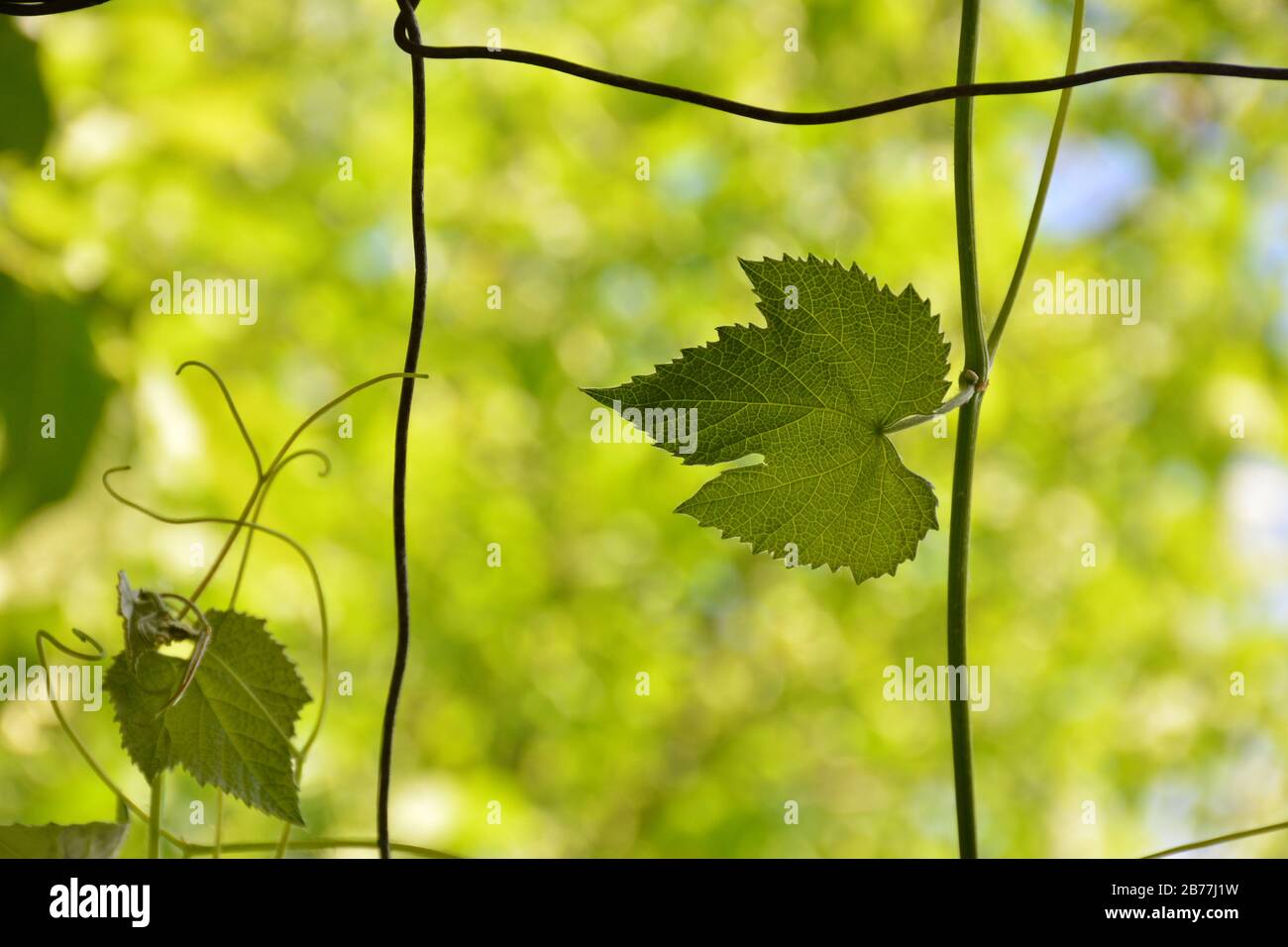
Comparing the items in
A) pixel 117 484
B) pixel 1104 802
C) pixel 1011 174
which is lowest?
pixel 1104 802

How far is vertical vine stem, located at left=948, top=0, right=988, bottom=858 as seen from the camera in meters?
0.22

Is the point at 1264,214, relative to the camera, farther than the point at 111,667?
Yes

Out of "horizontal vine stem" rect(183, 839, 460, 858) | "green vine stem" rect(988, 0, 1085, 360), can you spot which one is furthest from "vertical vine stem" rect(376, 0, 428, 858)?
"green vine stem" rect(988, 0, 1085, 360)

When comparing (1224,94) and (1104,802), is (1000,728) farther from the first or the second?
(1224,94)

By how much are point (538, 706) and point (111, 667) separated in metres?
1.37

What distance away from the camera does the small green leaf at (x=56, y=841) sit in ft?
0.84

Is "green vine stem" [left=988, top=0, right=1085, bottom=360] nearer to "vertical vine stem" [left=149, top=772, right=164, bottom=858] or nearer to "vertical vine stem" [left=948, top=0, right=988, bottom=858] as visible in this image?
"vertical vine stem" [left=948, top=0, right=988, bottom=858]

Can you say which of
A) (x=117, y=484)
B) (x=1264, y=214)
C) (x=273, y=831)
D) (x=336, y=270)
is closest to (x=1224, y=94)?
(x=1264, y=214)

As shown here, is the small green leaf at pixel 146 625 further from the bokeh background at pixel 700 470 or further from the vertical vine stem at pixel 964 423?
the bokeh background at pixel 700 470

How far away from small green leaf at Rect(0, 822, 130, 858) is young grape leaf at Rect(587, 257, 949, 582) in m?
0.16

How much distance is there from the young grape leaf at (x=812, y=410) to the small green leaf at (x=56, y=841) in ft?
0.54

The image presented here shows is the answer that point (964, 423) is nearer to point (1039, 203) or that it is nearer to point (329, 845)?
point (1039, 203)
